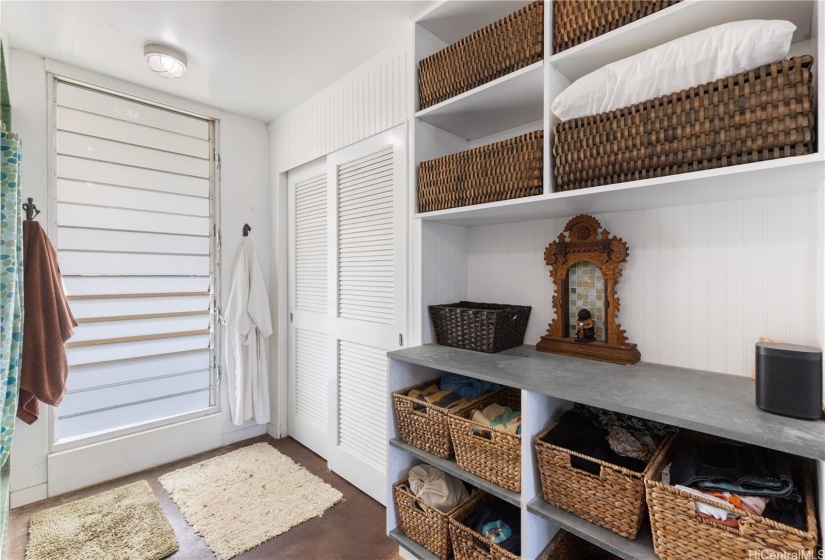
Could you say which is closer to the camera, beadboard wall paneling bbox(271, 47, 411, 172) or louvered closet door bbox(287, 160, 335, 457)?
beadboard wall paneling bbox(271, 47, 411, 172)

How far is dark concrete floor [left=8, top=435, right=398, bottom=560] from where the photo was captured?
66.1 inches

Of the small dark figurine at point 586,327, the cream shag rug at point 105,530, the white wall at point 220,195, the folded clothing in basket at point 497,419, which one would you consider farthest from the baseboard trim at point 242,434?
the small dark figurine at point 586,327

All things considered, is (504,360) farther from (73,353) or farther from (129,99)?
(129,99)

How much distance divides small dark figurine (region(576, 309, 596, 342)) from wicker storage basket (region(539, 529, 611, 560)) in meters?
0.68

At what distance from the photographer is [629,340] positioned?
56.6 inches

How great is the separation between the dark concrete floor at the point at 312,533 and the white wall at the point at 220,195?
143 millimetres

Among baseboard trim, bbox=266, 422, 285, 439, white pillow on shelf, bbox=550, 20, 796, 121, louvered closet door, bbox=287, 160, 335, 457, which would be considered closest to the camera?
white pillow on shelf, bbox=550, 20, 796, 121

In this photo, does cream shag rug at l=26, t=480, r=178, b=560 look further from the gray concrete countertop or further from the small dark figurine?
the small dark figurine

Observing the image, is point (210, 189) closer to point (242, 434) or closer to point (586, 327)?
point (242, 434)

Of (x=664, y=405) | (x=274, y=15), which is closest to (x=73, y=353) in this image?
(x=274, y=15)

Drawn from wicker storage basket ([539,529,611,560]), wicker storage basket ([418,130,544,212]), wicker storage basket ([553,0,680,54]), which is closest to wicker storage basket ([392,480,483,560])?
wicker storage basket ([539,529,611,560])

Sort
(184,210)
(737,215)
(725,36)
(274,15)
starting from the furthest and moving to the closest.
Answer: (184,210), (274,15), (737,215), (725,36)

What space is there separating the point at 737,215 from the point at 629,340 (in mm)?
543

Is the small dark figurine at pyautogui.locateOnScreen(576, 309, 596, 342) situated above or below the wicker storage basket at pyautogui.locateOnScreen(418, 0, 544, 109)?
below
